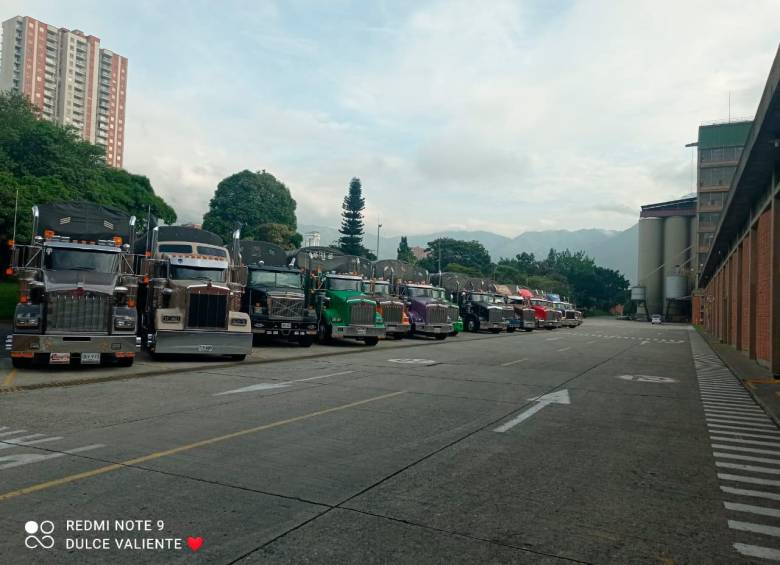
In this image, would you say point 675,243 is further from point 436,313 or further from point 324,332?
point 324,332

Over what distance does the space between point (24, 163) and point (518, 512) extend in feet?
177

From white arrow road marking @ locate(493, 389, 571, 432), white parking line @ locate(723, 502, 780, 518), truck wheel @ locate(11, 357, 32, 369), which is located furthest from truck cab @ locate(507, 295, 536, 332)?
white parking line @ locate(723, 502, 780, 518)

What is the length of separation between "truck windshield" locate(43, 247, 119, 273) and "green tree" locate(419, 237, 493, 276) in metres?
104

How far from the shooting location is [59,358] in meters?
12.5

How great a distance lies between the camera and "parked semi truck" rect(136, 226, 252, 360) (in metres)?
15.4

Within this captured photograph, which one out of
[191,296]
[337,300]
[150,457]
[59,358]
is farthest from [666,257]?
[150,457]

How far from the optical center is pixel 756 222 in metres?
21.4

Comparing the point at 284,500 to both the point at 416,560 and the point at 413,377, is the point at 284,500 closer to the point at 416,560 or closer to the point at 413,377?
the point at 416,560

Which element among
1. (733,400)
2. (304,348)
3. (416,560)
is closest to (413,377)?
(733,400)

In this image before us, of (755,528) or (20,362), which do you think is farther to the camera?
(20,362)

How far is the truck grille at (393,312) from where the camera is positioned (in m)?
25.9

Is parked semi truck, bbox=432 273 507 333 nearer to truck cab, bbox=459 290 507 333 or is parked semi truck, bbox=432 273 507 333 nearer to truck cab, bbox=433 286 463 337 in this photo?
truck cab, bbox=459 290 507 333

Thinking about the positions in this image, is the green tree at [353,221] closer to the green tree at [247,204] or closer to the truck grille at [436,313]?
the green tree at [247,204]

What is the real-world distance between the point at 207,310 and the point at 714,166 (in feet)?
341
